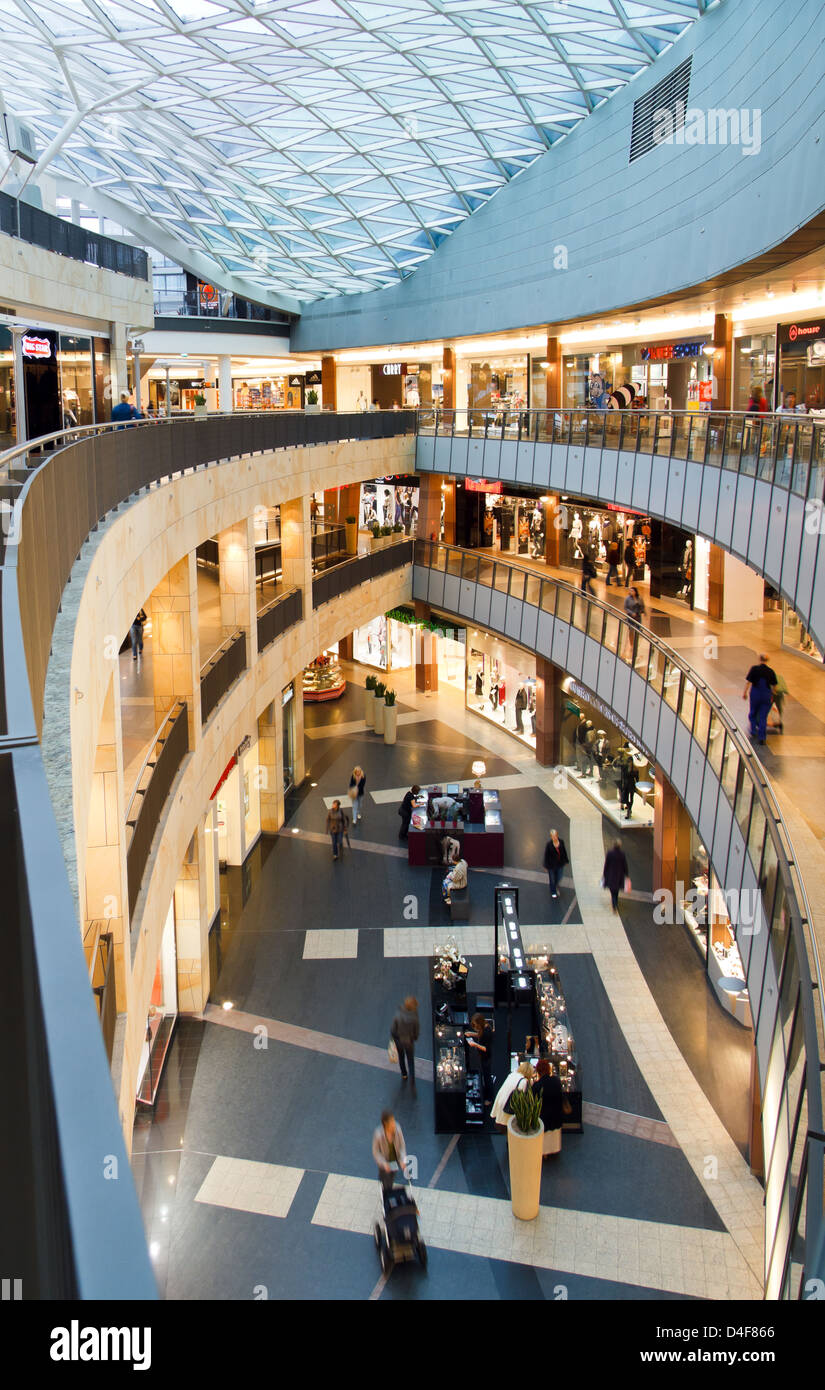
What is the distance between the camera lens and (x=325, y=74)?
3391 centimetres

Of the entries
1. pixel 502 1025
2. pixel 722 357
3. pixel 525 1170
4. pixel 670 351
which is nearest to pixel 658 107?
pixel 722 357

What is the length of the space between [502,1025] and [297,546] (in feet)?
50.4

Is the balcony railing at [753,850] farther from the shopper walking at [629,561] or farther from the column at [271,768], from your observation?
the column at [271,768]

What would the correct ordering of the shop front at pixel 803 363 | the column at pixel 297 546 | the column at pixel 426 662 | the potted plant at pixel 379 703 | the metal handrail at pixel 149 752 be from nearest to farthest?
the metal handrail at pixel 149 752 → the shop front at pixel 803 363 → the column at pixel 297 546 → the potted plant at pixel 379 703 → the column at pixel 426 662

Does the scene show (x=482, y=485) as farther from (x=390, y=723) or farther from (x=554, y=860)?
(x=554, y=860)

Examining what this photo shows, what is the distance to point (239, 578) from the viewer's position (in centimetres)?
2450

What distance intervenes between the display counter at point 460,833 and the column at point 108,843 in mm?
16900

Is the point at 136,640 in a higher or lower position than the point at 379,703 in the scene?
higher

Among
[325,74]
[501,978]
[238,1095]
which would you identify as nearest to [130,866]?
[238,1095]

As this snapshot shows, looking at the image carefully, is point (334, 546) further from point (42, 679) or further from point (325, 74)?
point (42, 679)

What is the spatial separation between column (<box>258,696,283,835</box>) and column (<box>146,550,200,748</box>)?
471 inches

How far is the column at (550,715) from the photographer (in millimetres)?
36906

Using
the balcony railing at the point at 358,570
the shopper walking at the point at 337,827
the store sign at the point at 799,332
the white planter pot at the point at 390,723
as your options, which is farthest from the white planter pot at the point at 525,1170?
the white planter pot at the point at 390,723

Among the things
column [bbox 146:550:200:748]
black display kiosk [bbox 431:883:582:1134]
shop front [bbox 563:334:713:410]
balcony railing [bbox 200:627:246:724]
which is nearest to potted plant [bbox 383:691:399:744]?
shop front [bbox 563:334:713:410]
